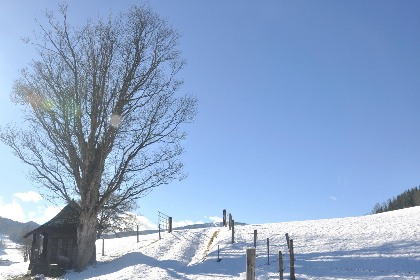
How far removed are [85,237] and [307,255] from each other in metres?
13.5

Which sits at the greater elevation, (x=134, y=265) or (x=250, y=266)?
(x=250, y=266)

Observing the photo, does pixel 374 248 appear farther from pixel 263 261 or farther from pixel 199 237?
pixel 199 237

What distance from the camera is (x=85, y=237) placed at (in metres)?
23.8

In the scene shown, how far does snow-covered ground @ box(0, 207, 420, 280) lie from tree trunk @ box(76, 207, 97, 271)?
30.5 inches

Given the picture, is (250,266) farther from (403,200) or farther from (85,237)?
(403,200)

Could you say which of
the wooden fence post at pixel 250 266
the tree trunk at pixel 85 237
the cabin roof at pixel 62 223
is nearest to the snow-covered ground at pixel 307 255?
the tree trunk at pixel 85 237

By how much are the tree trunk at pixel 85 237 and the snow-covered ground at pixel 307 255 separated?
78cm

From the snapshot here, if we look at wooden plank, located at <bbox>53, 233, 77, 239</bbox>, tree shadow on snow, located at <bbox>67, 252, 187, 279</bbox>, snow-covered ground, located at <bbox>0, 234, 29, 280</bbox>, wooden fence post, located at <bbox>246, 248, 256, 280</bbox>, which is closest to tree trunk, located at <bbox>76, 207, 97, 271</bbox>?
tree shadow on snow, located at <bbox>67, 252, 187, 279</bbox>

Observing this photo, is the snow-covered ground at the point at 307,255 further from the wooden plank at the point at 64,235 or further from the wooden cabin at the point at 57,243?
the wooden plank at the point at 64,235

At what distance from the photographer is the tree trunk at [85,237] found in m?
23.5

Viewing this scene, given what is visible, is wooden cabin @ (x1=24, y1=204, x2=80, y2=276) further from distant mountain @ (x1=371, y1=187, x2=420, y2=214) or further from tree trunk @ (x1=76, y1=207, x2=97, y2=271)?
distant mountain @ (x1=371, y1=187, x2=420, y2=214)

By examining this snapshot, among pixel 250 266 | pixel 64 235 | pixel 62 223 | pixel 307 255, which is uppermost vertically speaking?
pixel 62 223

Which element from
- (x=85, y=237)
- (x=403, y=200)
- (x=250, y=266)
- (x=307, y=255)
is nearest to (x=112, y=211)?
(x=85, y=237)

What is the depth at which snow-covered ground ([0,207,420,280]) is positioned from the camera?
57.2 feet
